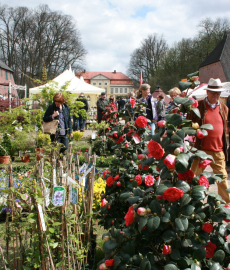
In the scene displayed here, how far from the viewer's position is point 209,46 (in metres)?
35.8

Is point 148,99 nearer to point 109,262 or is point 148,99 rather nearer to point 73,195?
point 73,195

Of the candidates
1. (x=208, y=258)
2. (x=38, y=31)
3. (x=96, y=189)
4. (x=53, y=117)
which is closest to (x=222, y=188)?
(x=96, y=189)

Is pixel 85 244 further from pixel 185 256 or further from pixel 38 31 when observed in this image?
pixel 38 31

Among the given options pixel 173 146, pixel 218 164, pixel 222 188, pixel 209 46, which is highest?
pixel 209 46

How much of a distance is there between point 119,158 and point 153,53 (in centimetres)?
5063

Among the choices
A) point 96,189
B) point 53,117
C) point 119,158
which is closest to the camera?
point 119,158

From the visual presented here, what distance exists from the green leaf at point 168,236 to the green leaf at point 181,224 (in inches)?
3.1

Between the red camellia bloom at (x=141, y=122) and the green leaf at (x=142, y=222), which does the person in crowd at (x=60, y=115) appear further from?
the green leaf at (x=142, y=222)

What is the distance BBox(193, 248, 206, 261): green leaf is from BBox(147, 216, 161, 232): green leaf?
28 centimetres

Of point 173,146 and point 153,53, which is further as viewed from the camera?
point 153,53

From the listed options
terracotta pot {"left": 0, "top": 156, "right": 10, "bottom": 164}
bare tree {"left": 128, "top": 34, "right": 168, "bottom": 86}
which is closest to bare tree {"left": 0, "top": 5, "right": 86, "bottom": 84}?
bare tree {"left": 128, "top": 34, "right": 168, "bottom": 86}

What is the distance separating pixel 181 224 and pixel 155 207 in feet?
0.49

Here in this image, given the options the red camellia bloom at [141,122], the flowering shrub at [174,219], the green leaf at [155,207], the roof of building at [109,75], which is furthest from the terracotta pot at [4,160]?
the roof of building at [109,75]

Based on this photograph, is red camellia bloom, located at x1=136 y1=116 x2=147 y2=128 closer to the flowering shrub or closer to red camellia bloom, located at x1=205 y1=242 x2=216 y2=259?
the flowering shrub
